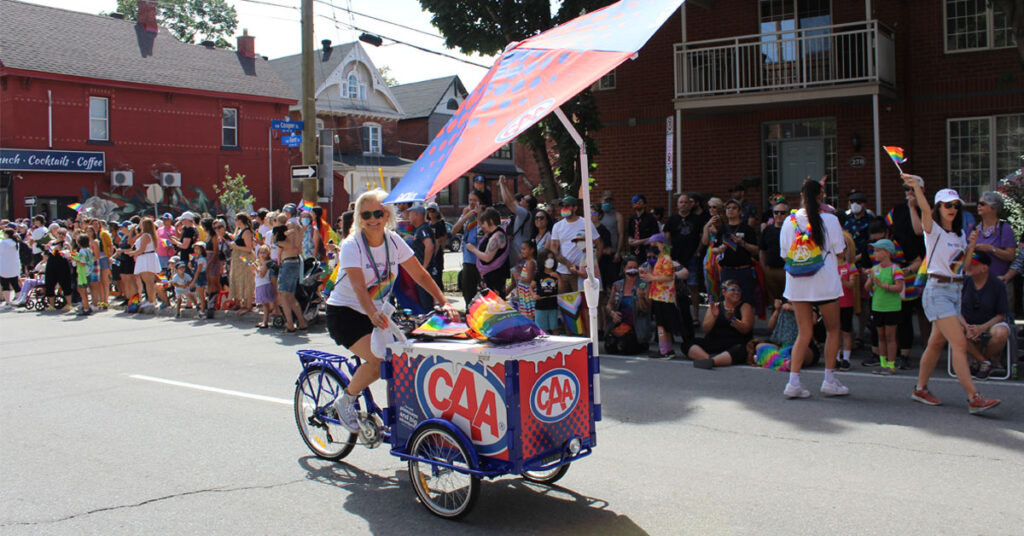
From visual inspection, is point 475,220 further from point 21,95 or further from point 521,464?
point 21,95

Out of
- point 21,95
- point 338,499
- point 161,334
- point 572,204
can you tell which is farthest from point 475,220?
point 21,95

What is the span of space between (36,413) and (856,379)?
8.06 metres

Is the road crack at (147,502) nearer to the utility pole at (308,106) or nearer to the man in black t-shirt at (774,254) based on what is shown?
the man in black t-shirt at (774,254)

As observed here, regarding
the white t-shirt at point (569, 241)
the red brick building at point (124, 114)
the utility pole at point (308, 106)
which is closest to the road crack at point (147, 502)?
the white t-shirt at point (569, 241)

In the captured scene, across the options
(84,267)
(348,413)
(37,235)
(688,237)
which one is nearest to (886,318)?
(688,237)

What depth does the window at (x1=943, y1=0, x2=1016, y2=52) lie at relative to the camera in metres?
15.4

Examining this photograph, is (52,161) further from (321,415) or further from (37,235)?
(321,415)

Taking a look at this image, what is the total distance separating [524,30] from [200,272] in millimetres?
7744

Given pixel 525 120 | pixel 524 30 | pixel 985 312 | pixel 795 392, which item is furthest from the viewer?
pixel 524 30

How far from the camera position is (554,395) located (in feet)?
15.6

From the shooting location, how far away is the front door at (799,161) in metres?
16.8

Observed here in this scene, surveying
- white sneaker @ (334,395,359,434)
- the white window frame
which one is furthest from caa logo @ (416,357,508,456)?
the white window frame

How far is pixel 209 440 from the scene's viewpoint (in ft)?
21.9

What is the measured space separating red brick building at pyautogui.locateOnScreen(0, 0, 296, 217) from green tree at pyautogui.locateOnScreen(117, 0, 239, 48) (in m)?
24.9
